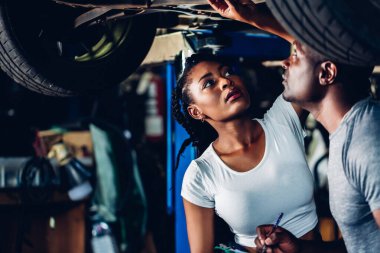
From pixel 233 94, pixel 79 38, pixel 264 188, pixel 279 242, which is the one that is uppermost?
pixel 79 38

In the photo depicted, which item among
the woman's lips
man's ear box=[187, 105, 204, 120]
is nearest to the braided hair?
man's ear box=[187, 105, 204, 120]

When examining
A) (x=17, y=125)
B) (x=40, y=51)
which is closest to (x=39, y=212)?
(x=17, y=125)

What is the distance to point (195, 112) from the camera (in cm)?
256

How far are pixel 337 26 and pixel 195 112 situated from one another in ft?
3.58

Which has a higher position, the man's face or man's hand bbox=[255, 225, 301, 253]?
the man's face

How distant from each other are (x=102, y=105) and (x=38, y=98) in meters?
0.63

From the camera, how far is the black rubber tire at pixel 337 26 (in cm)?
155

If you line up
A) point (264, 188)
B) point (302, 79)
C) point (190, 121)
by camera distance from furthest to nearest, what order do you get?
point (190, 121), point (264, 188), point (302, 79)

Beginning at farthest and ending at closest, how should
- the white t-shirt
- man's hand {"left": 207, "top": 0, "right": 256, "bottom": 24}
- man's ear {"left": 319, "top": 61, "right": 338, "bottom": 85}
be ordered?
the white t-shirt → man's hand {"left": 207, "top": 0, "right": 256, "bottom": 24} → man's ear {"left": 319, "top": 61, "right": 338, "bottom": 85}

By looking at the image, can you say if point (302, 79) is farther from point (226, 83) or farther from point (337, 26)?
point (226, 83)

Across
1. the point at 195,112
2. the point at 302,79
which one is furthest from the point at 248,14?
the point at 195,112

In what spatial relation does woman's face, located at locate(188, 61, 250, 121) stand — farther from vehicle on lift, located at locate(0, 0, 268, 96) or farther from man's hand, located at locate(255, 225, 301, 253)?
man's hand, located at locate(255, 225, 301, 253)

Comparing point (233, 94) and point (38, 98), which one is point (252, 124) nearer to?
point (233, 94)

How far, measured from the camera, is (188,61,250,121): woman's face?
2.36 metres
